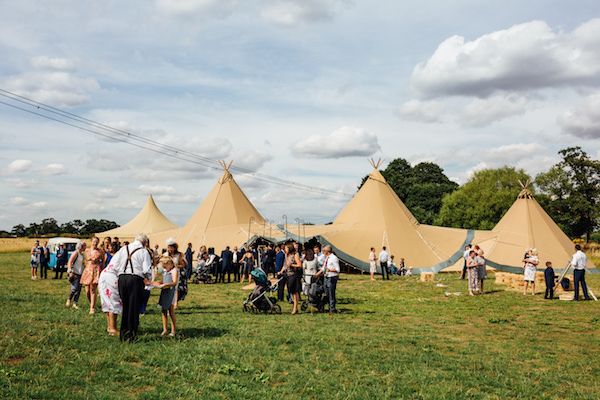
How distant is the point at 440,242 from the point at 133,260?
24216 mm

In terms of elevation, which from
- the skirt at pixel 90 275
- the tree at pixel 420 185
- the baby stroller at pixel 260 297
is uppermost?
the tree at pixel 420 185

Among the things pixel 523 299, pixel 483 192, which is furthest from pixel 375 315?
pixel 483 192

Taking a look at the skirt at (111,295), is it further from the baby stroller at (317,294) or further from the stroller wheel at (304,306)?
the stroller wheel at (304,306)

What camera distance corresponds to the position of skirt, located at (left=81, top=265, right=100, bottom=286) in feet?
38.1

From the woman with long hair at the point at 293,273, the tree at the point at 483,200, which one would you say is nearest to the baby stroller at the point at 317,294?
the woman with long hair at the point at 293,273

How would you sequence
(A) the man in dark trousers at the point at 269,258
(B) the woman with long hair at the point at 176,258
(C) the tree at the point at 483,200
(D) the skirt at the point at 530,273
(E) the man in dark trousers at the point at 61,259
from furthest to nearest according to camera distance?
(C) the tree at the point at 483,200
(A) the man in dark trousers at the point at 269,258
(E) the man in dark trousers at the point at 61,259
(D) the skirt at the point at 530,273
(B) the woman with long hair at the point at 176,258

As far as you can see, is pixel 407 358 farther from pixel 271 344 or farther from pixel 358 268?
pixel 358 268

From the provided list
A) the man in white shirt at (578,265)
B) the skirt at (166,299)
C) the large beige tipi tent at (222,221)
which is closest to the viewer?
the skirt at (166,299)

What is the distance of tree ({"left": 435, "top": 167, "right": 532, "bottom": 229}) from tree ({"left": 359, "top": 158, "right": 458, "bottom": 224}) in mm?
5829

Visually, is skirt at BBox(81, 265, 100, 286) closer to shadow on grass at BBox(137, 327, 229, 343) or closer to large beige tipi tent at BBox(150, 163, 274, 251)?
shadow on grass at BBox(137, 327, 229, 343)

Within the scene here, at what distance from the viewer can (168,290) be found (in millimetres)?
8797

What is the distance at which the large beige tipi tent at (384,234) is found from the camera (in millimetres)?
28062

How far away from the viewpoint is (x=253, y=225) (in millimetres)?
32562

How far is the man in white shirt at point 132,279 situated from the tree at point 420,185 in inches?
1987
